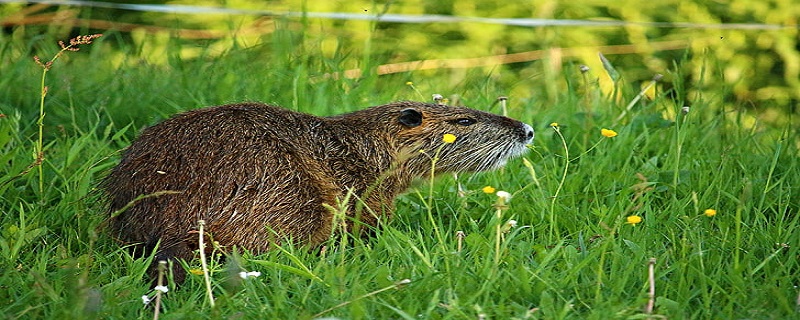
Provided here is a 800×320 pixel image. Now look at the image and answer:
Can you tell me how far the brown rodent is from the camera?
3264 millimetres

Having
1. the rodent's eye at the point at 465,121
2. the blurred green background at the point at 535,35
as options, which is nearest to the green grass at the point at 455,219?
the rodent's eye at the point at 465,121

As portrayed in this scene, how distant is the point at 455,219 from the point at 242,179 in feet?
2.55

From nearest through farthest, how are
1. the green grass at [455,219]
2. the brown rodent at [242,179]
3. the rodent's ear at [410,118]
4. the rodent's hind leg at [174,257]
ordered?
the green grass at [455,219] → the rodent's hind leg at [174,257] → the brown rodent at [242,179] → the rodent's ear at [410,118]

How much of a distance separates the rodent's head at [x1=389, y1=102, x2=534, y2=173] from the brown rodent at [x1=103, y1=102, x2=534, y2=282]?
0.44 feet

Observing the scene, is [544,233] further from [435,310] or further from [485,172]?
[435,310]

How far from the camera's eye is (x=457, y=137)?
156 inches

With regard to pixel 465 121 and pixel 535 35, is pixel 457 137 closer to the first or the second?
pixel 465 121

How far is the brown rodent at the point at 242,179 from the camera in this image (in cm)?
326

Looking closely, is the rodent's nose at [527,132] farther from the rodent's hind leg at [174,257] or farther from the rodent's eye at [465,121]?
the rodent's hind leg at [174,257]

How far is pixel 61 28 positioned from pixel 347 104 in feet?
10.2

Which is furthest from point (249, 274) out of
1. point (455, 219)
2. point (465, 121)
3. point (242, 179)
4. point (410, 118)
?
point (465, 121)

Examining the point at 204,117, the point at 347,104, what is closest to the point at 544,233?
the point at 204,117

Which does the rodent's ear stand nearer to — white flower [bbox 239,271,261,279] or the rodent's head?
the rodent's head

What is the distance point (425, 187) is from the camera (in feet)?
13.6
